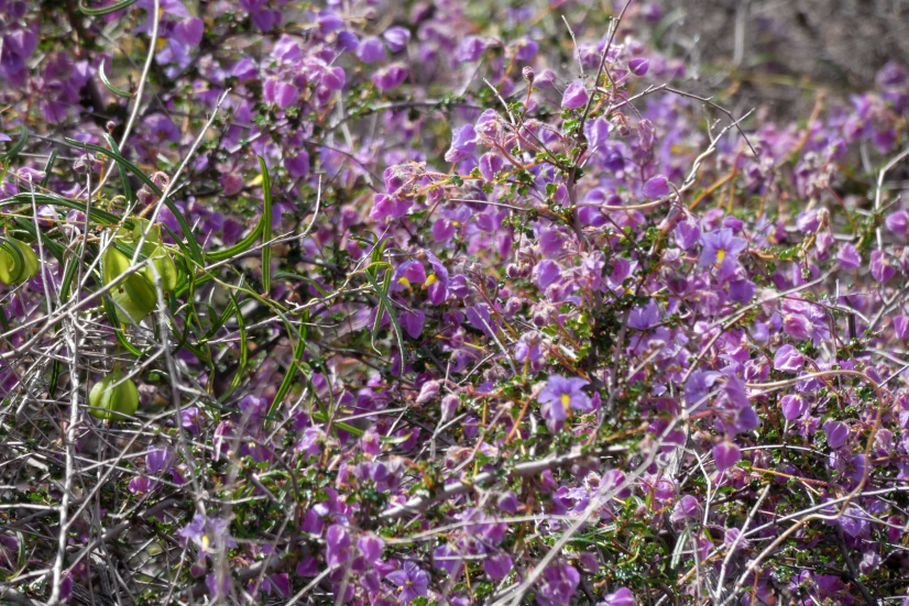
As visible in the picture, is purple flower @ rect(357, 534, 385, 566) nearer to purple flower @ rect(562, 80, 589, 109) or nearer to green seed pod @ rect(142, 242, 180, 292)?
green seed pod @ rect(142, 242, 180, 292)

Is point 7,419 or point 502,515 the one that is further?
point 7,419

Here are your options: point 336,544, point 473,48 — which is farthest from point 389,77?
point 336,544

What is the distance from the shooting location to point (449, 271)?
1.98m

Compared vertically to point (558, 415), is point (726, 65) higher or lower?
lower

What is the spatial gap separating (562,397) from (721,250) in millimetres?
362

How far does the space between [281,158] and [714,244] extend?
1.09 metres

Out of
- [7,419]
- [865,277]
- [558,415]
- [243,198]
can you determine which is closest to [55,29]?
[243,198]

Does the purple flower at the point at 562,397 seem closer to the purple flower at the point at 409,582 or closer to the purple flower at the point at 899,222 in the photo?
the purple flower at the point at 409,582

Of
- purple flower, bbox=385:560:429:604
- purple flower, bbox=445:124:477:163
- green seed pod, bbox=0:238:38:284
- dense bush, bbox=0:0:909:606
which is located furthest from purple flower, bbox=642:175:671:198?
green seed pod, bbox=0:238:38:284

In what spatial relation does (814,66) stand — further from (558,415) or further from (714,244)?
(558,415)

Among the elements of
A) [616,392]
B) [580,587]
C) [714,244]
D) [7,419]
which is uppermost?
[714,244]

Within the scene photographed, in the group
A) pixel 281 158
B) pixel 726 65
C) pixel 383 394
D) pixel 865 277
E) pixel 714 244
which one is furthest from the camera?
pixel 726 65

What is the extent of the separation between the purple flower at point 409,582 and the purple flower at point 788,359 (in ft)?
2.43

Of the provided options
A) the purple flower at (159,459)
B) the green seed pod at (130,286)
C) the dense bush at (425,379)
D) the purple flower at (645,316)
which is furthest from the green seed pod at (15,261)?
the purple flower at (645,316)
